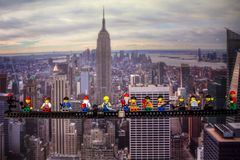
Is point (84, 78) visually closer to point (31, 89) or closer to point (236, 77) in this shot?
point (31, 89)

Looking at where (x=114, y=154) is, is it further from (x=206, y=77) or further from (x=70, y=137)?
(x=206, y=77)

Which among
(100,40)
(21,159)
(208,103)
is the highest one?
(100,40)

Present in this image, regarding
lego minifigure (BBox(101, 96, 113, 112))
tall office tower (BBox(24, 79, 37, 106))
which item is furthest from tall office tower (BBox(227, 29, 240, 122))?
tall office tower (BBox(24, 79, 37, 106))

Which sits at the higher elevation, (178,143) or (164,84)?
(164,84)

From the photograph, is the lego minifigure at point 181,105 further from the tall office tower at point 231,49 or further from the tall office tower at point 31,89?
the tall office tower at point 31,89

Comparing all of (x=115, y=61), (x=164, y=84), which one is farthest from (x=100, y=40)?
(x=164, y=84)

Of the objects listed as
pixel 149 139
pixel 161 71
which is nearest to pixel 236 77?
pixel 161 71

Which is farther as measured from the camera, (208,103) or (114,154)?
(114,154)

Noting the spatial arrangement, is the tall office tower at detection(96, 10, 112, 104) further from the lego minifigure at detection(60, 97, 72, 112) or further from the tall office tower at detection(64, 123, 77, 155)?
the lego minifigure at detection(60, 97, 72, 112)
